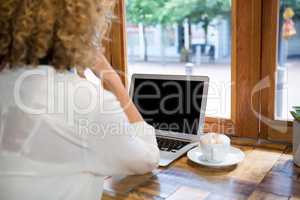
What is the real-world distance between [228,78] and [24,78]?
1.05 metres

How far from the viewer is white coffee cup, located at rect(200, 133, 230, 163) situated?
4.19 ft

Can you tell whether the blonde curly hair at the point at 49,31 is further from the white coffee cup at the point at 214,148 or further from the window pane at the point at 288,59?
the window pane at the point at 288,59

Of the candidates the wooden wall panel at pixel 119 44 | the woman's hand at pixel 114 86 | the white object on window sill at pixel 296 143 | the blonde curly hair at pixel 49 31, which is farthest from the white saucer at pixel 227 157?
the blonde curly hair at pixel 49 31

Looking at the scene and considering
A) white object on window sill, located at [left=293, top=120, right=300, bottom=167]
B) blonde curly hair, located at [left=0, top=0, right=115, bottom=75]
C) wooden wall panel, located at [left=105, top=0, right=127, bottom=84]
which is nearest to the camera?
blonde curly hair, located at [left=0, top=0, right=115, bottom=75]

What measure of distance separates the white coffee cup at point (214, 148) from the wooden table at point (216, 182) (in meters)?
0.05

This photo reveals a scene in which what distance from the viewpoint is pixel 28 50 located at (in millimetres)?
692

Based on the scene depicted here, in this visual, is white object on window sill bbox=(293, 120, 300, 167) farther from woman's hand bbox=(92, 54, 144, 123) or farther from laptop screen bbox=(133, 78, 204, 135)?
woman's hand bbox=(92, 54, 144, 123)

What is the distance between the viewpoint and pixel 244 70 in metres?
1.48

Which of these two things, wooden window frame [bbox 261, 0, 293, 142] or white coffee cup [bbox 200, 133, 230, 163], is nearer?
white coffee cup [bbox 200, 133, 230, 163]

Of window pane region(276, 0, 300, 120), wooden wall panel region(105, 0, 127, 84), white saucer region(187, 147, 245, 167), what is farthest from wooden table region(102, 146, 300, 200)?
wooden wall panel region(105, 0, 127, 84)

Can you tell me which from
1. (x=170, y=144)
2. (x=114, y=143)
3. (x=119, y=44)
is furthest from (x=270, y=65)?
(x=114, y=143)

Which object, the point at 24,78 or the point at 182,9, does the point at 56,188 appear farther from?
the point at 182,9

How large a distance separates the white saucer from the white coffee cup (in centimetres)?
2

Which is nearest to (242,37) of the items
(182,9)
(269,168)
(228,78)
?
(228,78)
